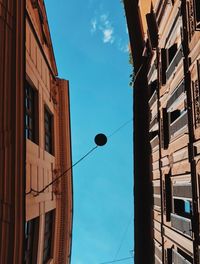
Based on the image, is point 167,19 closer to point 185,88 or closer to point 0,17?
point 185,88

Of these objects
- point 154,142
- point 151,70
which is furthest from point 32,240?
point 151,70

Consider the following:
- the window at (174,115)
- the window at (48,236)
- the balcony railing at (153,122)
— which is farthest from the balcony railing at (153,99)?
the window at (48,236)

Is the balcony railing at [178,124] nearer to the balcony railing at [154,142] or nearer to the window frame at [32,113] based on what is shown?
the balcony railing at [154,142]

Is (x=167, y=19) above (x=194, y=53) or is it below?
above

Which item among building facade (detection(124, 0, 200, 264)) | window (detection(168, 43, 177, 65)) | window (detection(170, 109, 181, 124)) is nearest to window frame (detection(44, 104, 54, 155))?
building facade (detection(124, 0, 200, 264))

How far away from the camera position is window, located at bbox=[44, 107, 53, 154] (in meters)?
22.3

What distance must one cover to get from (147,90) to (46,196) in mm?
7942

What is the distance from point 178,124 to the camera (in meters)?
15.8

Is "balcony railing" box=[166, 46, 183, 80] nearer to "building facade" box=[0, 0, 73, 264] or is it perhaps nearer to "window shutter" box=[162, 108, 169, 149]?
"window shutter" box=[162, 108, 169, 149]

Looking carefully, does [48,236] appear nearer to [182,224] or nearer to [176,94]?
[182,224]

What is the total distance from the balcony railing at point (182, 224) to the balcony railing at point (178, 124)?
3243mm

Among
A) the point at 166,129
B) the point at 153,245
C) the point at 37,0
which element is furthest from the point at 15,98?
the point at 153,245

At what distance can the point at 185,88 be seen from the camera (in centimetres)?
1445

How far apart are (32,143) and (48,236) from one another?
24.4ft
